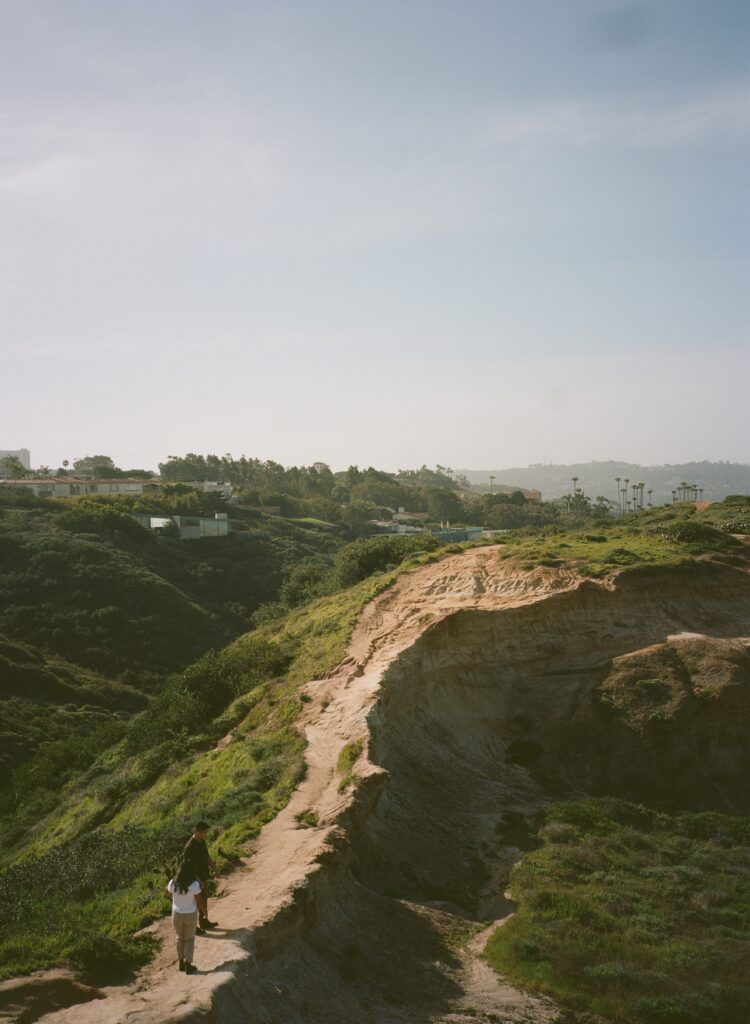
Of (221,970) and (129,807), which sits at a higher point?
(221,970)

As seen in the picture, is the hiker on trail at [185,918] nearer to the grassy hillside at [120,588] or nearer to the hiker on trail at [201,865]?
the hiker on trail at [201,865]

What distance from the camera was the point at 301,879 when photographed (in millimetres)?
12375

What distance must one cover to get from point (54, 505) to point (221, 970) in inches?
3141

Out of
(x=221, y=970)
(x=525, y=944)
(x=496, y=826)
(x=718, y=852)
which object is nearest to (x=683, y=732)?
(x=718, y=852)

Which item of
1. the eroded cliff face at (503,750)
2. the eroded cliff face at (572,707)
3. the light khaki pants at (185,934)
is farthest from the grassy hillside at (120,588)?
the light khaki pants at (185,934)

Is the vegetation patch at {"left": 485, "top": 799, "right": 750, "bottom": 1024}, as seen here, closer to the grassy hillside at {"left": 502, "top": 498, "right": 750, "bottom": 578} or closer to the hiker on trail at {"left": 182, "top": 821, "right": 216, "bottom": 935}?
the hiker on trail at {"left": 182, "top": 821, "right": 216, "bottom": 935}

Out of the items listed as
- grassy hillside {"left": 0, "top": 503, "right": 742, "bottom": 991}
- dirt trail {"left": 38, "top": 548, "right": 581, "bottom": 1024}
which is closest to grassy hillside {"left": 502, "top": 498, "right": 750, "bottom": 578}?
grassy hillside {"left": 0, "top": 503, "right": 742, "bottom": 991}

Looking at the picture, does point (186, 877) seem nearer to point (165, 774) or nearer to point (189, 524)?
point (165, 774)

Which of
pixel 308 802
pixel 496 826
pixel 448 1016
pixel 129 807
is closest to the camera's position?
pixel 448 1016

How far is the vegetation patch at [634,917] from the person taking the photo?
40.2ft

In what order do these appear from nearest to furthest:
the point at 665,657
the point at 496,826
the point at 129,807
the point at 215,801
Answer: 1. the point at 215,801
2. the point at 496,826
3. the point at 129,807
4. the point at 665,657

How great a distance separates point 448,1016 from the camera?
11273 mm

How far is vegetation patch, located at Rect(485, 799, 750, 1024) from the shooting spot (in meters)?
12.2

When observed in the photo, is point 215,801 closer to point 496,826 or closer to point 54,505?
point 496,826
